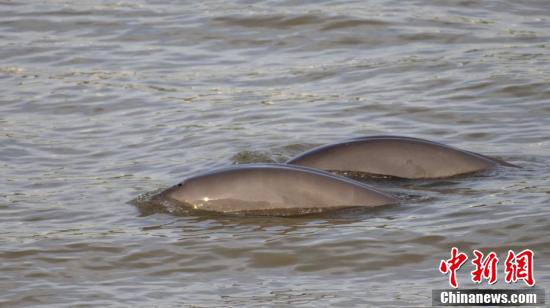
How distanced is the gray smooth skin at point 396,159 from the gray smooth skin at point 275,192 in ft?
2.30

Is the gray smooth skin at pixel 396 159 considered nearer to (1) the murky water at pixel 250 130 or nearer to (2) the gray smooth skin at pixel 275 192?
(1) the murky water at pixel 250 130

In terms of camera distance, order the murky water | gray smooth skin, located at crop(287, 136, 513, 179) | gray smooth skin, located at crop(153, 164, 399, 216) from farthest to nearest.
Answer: gray smooth skin, located at crop(287, 136, 513, 179) → gray smooth skin, located at crop(153, 164, 399, 216) → the murky water

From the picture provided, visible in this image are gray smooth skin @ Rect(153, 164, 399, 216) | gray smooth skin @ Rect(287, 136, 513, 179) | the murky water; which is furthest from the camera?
gray smooth skin @ Rect(287, 136, 513, 179)

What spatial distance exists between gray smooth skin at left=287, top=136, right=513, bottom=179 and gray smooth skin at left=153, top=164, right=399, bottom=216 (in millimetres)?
700

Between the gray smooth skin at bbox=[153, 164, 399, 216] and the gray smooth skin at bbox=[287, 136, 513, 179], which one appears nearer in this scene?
the gray smooth skin at bbox=[153, 164, 399, 216]

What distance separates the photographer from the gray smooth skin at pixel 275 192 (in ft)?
27.5

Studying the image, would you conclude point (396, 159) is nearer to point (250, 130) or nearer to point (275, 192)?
point (275, 192)

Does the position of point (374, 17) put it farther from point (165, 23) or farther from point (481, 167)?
point (481, 167)

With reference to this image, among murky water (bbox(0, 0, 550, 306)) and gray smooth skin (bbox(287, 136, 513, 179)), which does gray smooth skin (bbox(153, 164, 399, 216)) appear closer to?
murky water (bbox(0, 0, 550, 306))

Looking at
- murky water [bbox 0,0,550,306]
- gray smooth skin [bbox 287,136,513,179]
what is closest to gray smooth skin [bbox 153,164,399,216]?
murky water [bbox 0,0,550,306]

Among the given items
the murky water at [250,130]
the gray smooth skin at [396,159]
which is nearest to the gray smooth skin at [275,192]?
the murky water at [250,130]

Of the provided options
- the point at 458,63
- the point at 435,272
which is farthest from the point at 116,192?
the point at 458,63

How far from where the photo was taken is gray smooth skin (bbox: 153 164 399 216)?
838cm

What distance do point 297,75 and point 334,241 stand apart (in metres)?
4.93
